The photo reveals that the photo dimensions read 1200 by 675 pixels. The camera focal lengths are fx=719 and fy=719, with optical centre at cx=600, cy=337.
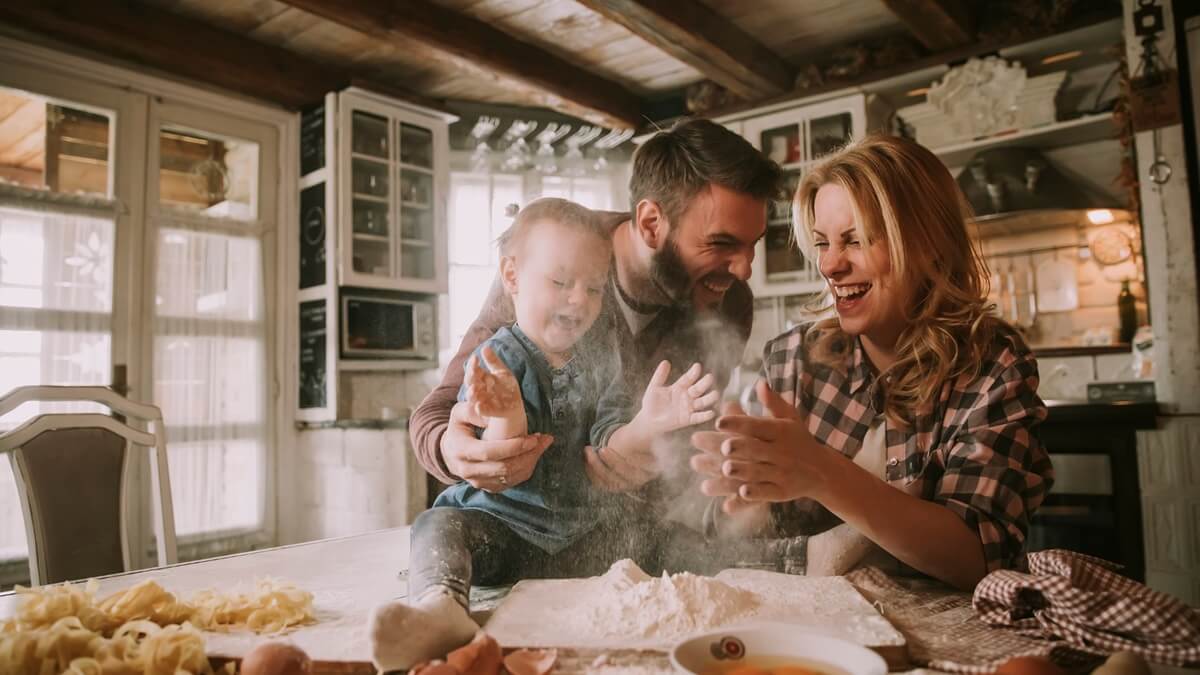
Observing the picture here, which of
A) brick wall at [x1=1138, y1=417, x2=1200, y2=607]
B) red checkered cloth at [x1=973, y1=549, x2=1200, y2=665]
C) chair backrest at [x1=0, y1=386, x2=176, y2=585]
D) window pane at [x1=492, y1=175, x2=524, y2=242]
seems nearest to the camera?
red checkered cloth at [x1=973, y1=549, x2=1200, y2=665]

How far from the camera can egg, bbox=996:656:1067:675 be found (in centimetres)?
54

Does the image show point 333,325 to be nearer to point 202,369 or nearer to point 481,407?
point 481,407

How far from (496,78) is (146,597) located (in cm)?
87

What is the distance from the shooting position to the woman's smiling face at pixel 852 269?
0.91 metres

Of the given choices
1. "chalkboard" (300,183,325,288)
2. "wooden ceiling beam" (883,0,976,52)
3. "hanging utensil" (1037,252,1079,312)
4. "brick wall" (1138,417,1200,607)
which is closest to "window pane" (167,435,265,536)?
"chalkboard" (300,183,325,288)

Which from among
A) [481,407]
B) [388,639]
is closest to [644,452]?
[481,407]

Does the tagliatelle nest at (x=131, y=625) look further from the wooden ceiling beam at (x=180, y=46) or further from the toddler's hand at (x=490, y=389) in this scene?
the wooden ceiling beam at (x=180, y=46)

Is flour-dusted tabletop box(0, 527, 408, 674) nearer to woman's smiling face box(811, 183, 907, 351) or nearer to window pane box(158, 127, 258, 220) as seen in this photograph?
woman's smiling face box(811, 183, 907, 351)

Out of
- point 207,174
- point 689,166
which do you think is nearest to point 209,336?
point 207,174

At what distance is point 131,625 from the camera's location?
69 cm

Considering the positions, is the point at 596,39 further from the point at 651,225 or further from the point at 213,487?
the point at 213,487

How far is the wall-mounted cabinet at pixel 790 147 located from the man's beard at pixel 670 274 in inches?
5.1

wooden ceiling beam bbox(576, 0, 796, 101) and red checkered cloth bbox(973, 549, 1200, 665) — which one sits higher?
wooden ceiling beam bbox(576, 0, 796, 101)

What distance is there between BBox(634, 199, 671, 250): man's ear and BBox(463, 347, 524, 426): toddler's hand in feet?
0.82
